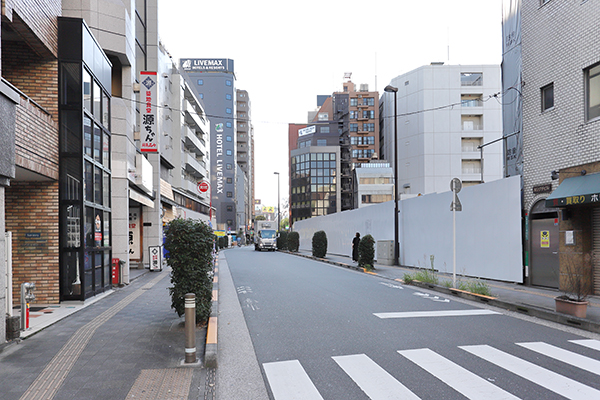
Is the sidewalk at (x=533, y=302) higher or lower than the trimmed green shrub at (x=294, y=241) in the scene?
higher

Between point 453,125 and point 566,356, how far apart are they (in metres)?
62.8

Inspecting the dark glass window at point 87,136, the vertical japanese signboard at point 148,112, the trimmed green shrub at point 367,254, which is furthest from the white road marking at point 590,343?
the vertical japanese signboard at point 148,112

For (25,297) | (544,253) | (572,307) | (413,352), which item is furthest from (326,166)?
(413,352)

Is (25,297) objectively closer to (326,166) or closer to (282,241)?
(282,241)

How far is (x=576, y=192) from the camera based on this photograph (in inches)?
447

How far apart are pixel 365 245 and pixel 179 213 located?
24.1 meters

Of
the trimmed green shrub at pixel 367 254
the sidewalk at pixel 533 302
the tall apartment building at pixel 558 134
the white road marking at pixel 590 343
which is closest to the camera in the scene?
the white road marking at pixel 590 343

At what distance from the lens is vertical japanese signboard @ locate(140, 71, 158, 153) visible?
21172mm

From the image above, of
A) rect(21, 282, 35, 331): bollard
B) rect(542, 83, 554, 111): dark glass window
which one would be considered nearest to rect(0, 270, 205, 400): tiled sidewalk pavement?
rect(21, 282, 35, 331): bollard

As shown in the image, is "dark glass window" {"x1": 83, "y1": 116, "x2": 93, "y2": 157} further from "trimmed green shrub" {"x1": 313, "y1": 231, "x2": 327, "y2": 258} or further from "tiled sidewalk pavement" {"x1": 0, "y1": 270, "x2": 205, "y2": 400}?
"trimmed green shrub" {"x1": 313, "y1": 231, "x2": 327, "y2": 258}

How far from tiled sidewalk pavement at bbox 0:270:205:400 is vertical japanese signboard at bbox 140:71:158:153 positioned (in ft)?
43.5

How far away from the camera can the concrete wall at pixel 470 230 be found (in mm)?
14328

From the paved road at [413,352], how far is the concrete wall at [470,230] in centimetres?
477

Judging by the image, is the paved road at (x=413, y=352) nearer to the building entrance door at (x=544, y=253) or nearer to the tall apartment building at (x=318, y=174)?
the building entrance door at (x=544, y=253)
